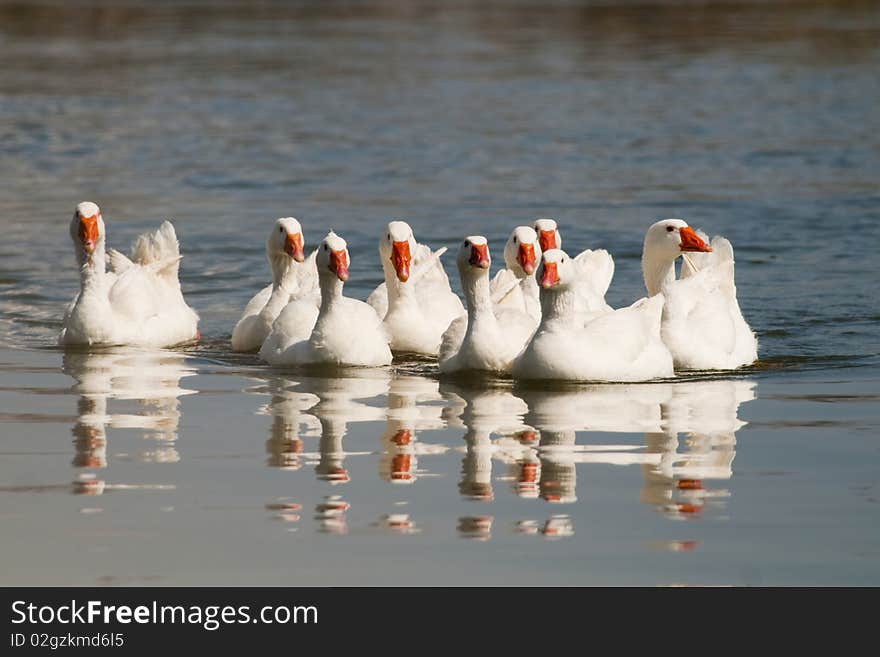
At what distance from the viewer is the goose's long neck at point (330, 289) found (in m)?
13.7

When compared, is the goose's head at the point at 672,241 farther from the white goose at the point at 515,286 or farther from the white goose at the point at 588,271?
the white goose at the point at 515,286

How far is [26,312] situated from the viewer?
16812 millimetres

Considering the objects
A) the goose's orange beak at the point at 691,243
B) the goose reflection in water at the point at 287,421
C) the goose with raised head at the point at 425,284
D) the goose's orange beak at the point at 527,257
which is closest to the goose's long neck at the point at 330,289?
the goose reflection in water at the point at 287,421

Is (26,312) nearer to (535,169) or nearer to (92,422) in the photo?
(92,422)

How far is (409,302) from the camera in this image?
48.6 ft

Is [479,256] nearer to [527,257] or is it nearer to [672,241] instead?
[527,257]

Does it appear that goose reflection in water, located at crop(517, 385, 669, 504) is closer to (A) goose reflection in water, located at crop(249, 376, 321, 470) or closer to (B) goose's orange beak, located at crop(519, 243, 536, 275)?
(B) goose's orange beak, located at crop(519, 243, 536, 275)

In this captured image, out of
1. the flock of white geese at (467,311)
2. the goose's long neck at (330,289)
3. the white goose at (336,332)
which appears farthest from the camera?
the goose's long neck at (330,289)

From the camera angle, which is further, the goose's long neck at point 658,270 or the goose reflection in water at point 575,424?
the goose's long neck at point 658,270

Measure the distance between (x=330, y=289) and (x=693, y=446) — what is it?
4060 mm

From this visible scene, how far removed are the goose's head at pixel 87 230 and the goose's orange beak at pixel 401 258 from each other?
2.63m

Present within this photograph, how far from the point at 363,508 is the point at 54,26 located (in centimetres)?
4659

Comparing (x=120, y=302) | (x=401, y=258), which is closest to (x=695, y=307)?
(x=401, y=258)

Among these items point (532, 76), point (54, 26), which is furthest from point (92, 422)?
point (54, 26)
